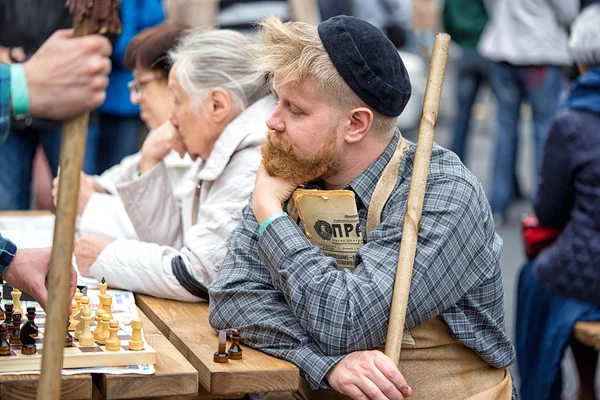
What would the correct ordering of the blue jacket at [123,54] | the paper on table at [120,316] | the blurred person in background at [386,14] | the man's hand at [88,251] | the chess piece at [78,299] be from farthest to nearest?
the blurred person in background at [386,14]
the blue jacket at [123,54]
the man's hand at [88,251]
the chess piece at [78,299]
the paper on table at [120,316]

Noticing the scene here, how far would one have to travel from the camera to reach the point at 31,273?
273cm

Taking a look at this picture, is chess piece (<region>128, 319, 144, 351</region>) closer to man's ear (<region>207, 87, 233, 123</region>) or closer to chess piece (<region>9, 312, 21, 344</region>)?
chess piece (<region>9, 312, 21, 344</region>)

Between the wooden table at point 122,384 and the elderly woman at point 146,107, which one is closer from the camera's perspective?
the wooden table at point 122,384

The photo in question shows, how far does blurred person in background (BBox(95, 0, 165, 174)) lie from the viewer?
21.0 feet

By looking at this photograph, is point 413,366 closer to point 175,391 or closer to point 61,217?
point 175,391

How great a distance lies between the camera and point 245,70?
3688 millimetres

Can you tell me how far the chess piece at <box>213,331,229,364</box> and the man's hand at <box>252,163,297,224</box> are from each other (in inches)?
13.2

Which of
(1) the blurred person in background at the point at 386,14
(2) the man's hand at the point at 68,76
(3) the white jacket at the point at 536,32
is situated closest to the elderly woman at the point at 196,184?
(2) the man's hand at the point at 68,76

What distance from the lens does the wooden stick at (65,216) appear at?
82.8 inches

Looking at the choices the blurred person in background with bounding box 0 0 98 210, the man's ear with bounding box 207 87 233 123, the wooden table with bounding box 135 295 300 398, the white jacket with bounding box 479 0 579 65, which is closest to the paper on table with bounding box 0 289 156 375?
the wooden table with bounding box 135 295 300 398

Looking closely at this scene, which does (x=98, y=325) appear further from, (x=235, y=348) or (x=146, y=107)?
(x=146, y=107)

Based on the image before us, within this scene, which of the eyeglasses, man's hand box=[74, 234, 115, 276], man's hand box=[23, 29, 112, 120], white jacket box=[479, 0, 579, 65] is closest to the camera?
man's hand box=[23, 29, 112, 120]

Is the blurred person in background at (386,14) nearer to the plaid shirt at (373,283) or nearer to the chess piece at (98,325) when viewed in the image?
the plaid shirt at (373,283)

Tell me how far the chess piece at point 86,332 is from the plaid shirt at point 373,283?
414 mm
